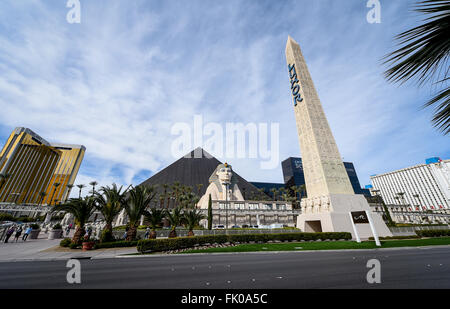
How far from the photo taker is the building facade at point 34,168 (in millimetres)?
85500

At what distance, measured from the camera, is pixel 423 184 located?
9888 cm

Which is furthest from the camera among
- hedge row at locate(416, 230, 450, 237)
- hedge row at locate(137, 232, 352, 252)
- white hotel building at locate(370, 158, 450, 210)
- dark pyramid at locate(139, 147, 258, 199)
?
dark pyramid at locate(139, 147, 258, 199)

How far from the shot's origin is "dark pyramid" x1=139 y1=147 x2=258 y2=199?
90125mm

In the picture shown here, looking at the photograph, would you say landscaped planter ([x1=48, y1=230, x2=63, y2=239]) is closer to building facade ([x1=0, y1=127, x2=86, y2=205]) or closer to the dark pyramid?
the dark pyramid

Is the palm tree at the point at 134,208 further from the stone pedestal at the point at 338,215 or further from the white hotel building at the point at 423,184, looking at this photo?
the white hotel building at the point at 423,184

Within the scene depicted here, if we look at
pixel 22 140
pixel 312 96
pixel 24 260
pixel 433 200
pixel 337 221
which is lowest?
pixel 24 260

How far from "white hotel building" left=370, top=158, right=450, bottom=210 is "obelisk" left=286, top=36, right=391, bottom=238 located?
8070 cm

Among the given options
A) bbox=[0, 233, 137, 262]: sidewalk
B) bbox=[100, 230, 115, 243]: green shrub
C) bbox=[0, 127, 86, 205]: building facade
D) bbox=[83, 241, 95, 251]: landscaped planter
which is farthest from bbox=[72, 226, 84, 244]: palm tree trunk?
bbox=[0, 127, 86, 205]: building facade

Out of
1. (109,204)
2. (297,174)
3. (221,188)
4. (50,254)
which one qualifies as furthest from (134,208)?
(297,174)
